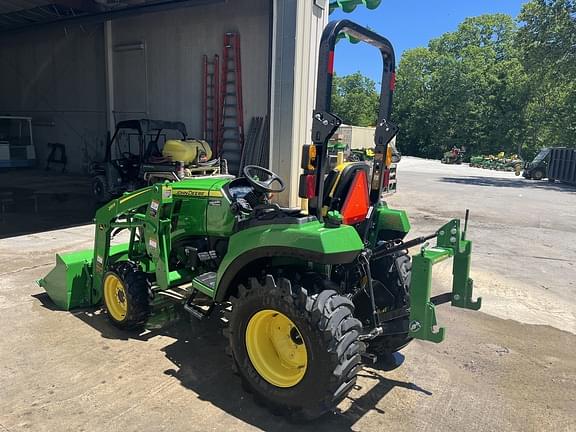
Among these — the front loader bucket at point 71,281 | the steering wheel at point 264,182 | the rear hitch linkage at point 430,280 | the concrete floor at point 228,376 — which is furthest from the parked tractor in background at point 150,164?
the rear hitch linkage at point 430,280

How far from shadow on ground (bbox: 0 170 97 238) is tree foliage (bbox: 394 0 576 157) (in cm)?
1844

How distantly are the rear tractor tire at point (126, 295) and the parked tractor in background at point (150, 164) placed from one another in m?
7.01

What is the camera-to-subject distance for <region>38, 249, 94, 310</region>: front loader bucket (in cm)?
447

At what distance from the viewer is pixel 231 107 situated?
12516 millimetres

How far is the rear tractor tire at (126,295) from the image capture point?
388cm

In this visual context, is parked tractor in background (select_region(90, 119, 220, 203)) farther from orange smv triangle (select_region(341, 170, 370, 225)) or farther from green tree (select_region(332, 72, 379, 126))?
green tree (select_region(332, 72, 379, 126))

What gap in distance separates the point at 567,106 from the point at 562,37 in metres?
3.73

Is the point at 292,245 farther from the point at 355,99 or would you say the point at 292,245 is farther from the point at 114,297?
the point at 355,99

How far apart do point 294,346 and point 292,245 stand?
66 cm

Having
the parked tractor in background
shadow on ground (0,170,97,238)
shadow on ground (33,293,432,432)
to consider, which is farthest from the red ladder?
shadow on ground (33,293,432,432)

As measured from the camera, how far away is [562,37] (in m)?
19.3

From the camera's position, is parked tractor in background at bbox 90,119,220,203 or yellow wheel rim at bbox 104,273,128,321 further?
parked tractor in background at bbox 90,119,220,203

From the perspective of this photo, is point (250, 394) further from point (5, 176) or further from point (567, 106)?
point (567, 106)

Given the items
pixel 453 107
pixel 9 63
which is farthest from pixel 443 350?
pixel 453 107
